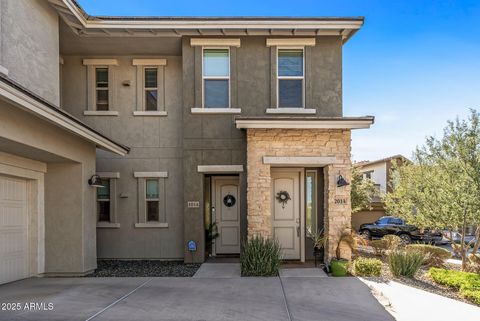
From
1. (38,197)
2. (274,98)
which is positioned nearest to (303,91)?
(274,98)

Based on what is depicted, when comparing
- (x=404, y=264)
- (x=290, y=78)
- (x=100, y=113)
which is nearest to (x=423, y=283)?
(x=404, y=264)

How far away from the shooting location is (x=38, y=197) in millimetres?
8664

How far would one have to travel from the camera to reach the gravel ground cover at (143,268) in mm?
8938

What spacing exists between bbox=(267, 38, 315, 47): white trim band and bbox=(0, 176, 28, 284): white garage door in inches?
301

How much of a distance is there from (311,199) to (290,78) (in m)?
3.67

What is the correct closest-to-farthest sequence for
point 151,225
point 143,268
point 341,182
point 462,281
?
point 462,281 → point 341,182 → point 143,268 → point 151,225

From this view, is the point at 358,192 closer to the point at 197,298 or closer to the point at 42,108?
the point at 197,298

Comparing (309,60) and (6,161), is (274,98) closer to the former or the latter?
(309,60)

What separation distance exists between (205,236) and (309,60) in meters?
6.21

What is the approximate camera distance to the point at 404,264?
827cm

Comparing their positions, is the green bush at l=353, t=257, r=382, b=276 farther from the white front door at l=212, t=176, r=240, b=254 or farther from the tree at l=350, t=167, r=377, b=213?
the tree at l=350, t=167, r=377, b=213

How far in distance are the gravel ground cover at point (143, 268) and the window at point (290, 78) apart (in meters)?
5.48

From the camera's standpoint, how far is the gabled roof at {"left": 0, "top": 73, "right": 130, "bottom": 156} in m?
5.27

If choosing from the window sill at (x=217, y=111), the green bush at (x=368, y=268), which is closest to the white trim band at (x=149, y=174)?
the window sill at (x=217, y=111)
